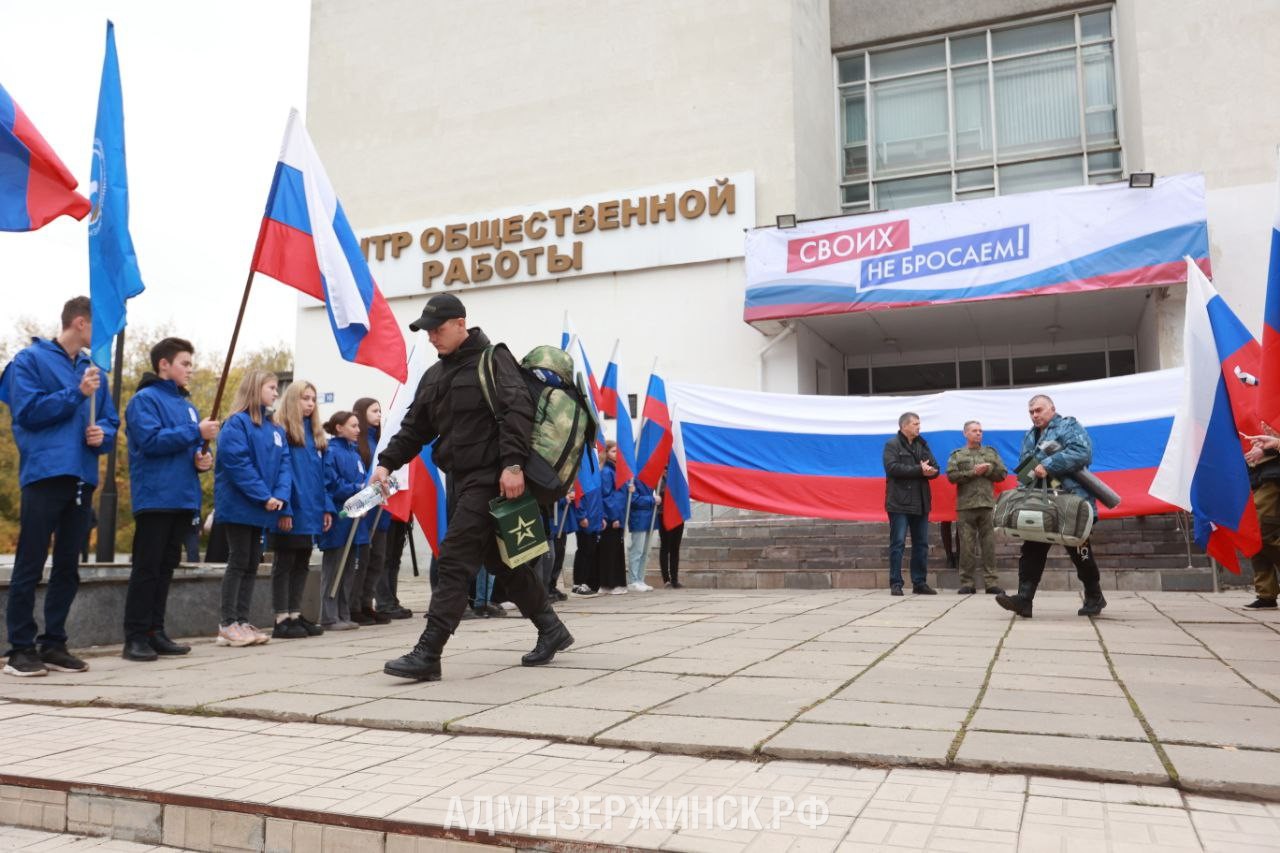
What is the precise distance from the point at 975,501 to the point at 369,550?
651 cm

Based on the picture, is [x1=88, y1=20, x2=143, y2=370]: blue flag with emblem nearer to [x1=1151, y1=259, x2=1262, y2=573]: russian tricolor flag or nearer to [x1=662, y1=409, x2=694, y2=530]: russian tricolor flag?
[x1=1151, y1=259, x2=1262, y2=573]: russian tricolor flag

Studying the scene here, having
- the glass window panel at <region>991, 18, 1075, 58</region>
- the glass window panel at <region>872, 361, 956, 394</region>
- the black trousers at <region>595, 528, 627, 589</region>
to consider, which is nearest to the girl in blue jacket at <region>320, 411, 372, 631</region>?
the black trousers at <region>595, 528, 627, 589</region>

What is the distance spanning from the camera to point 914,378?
2108cm

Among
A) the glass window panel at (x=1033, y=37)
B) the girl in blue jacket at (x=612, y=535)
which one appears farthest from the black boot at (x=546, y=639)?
the glass window panel at (x=1033, y=37)

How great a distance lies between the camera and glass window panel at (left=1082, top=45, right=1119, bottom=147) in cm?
1916

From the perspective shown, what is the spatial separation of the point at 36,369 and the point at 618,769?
439 cm

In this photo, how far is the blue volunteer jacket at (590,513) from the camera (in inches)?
434

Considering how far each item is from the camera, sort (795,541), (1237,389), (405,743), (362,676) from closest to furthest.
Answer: (405,743) < (362,676) < (1237,389) < (795,541)

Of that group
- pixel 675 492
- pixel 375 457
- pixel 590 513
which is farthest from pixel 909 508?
pixel 375 457

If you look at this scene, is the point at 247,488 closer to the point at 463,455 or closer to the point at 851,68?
the point at 463,455

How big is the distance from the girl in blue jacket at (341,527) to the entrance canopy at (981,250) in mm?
10204

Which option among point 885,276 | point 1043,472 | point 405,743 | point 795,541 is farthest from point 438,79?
point 405,743

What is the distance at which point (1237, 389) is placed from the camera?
733 cm

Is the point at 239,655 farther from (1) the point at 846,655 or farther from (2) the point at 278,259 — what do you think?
(1) the point at 846,655
